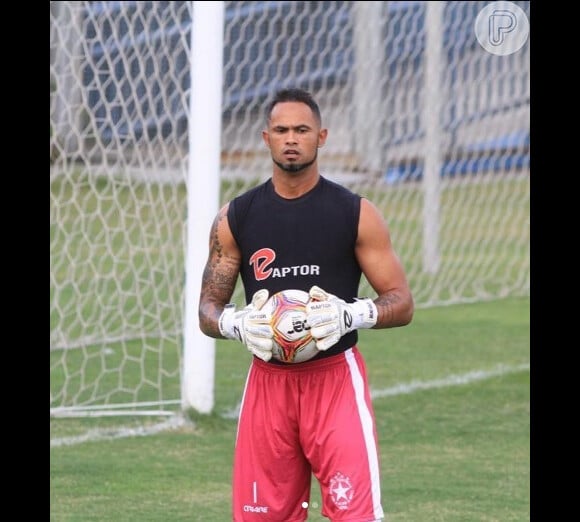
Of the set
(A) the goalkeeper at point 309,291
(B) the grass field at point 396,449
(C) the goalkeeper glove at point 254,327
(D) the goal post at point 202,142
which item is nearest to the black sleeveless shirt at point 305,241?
(A) the goalkeeper at point 309,291

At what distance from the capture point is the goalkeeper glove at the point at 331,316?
5.01m

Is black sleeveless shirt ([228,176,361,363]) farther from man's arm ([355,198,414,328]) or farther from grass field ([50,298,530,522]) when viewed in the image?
grass field ([50,298,530,522])

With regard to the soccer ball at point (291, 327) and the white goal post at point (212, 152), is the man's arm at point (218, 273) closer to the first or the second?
the soccer ball at point (291, 327)

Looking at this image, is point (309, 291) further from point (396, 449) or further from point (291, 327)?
point (396, 449)

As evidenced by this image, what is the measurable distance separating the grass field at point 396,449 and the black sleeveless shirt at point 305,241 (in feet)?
6.13

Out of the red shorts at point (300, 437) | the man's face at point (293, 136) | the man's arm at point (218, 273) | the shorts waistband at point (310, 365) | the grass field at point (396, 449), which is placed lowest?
the grass field at point (396, 449)

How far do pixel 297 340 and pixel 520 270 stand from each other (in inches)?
420

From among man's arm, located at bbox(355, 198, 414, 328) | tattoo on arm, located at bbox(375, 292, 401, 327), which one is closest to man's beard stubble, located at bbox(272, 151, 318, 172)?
man's arm, located at bbox(355, 198, 414, 328)

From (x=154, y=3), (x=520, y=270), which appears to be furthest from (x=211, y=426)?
(x=520, y=270)

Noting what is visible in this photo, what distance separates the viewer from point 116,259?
34.3ft

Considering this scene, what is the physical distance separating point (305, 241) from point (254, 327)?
40cm

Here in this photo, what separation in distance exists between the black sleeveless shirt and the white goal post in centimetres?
314
